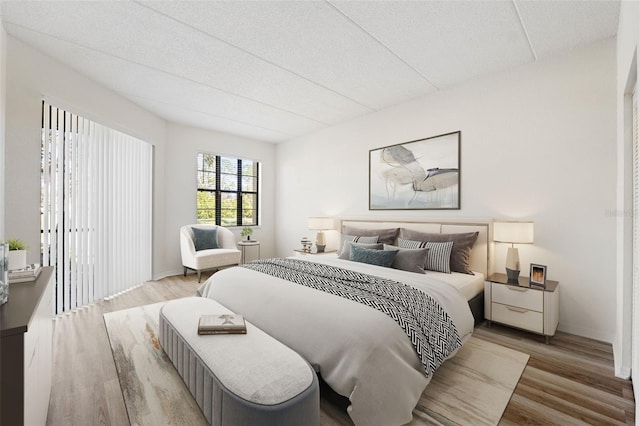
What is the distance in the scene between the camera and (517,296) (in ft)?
8.57

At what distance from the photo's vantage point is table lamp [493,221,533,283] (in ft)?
8.79

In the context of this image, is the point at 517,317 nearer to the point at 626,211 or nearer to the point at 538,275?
the point at 538,275

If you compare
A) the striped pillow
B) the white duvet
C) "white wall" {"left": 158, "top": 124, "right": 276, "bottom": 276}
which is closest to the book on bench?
the white duvet

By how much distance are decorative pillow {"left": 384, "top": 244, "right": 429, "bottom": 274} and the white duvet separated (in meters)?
0.61

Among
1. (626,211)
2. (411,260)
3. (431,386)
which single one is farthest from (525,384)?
(626,211)

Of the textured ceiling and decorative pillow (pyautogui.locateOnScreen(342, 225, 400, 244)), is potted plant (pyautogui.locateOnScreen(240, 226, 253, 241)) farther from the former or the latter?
the textured ceiling

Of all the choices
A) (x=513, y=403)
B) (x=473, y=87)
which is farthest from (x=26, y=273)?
(x=473, y=87)

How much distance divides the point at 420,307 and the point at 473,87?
2.75 metres

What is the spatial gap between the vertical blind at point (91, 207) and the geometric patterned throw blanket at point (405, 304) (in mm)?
2508

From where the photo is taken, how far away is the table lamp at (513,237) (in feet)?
8.79

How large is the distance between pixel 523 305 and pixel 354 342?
76.9 inches

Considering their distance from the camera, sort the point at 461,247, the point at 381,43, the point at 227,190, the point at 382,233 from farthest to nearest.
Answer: the point at 227,190 < the point at 382,233 < the point at 461,247 < the point at 381,43

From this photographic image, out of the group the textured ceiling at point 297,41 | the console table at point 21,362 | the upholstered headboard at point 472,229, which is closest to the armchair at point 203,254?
the textured ceiling at point 297,41

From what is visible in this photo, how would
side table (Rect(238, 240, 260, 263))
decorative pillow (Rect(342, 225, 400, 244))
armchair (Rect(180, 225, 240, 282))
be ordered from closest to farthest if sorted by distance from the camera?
decorative pillow (Rect(342, 225, 400, 244)), armchair (Rect(180, 225, 240, 282)), side table (Rect(238, 240, 260, 263))
